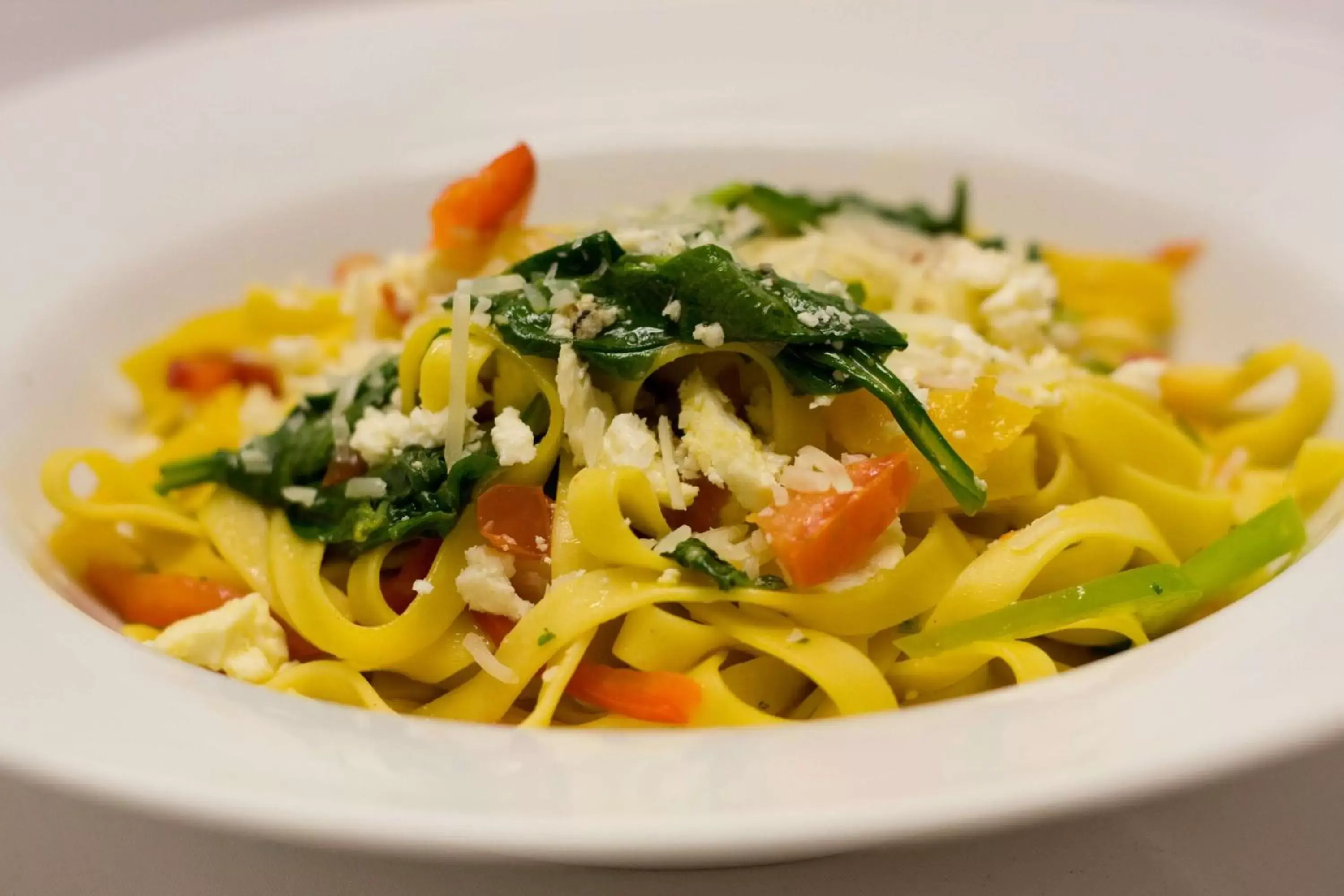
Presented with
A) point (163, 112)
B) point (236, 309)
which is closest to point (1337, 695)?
point (236, 309)

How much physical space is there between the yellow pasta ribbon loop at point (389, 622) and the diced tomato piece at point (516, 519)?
10 centimetres

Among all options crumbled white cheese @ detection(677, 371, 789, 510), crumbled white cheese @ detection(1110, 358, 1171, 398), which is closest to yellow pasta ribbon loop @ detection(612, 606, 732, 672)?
crumbled white cheese @ detection(677, 371, 789, 510)

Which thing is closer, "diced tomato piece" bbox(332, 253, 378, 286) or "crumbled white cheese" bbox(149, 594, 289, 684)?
"crumbled white cheese" bbox(149, 594, 289, 684)

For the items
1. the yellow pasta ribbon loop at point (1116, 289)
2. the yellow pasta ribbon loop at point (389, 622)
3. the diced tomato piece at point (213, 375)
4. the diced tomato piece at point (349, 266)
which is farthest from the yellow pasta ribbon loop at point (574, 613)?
the diced tomato piece at point (349, 266)

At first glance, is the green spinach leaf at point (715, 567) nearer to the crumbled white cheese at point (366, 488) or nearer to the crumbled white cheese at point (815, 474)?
the crumbled white cheese at point (815, 474)

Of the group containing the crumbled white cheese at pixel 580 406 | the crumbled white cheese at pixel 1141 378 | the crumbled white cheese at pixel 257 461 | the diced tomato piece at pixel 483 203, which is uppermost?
the diced tomato piece at pixel 483 203

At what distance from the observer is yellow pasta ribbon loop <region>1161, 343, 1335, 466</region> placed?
3887mm

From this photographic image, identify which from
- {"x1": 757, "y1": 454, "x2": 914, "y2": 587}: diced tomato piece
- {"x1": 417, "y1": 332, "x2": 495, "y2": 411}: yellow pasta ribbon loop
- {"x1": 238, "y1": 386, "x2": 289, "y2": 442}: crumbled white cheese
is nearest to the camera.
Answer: {"x1": 757, "y1": 454, "x2": 914, "y2": 587}: diced tomato piece

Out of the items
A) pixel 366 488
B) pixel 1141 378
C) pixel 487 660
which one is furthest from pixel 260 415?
pixel 1141 378

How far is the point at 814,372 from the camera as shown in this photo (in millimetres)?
3021

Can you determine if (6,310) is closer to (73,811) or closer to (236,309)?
(236,309)

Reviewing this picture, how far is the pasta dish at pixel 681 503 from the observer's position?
115 inches

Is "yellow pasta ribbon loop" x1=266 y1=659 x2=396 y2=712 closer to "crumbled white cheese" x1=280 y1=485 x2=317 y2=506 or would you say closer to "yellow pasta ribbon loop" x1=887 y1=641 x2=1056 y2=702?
"crumbled white cheese" x1=280 y1=485 x2=317 y2=506

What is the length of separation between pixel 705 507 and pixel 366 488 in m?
0.97
